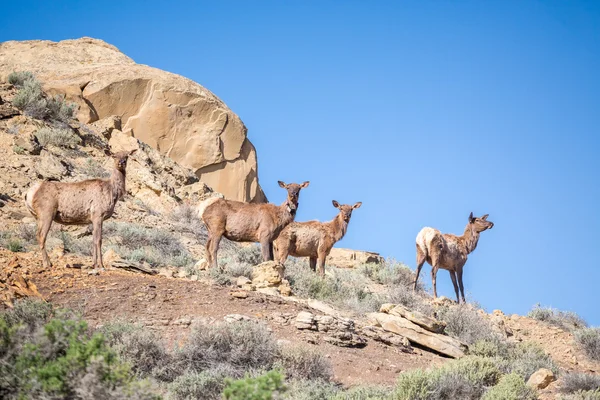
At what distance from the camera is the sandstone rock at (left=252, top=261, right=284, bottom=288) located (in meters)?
14.6

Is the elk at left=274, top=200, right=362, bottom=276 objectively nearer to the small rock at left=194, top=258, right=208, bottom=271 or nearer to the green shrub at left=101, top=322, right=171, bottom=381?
the small rock at left=194, top=258, right=208, bottom=271

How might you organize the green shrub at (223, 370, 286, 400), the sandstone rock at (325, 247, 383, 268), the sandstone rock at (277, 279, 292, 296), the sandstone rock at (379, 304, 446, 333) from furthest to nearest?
the sandstone rock at (325, 247, 383, 268) → the sandstone rock at (277, 279, 292, 296) → the sandstone rock at (379, 304, 446, 333) → the green shrub at (223, 370, 286, 400)

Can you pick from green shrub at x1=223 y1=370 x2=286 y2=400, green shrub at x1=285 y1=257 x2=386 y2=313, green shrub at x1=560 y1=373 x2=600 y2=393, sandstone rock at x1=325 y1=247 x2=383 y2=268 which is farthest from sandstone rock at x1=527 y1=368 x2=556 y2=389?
sandstone rock at x1=325 y1=247 x2=383 y2=268

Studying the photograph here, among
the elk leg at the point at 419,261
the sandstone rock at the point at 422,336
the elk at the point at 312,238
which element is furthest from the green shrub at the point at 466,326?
the elk leg at the point at 419,261

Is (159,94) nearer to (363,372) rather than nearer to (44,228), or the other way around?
(44,228)

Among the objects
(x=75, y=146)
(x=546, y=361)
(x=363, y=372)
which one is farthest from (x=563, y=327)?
(x=75, y=146)

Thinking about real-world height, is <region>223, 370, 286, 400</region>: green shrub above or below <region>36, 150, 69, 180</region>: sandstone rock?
below

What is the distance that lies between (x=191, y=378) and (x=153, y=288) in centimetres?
389

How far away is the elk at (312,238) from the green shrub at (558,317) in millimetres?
6303

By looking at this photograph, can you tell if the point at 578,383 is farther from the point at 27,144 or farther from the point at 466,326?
the point at 27,144

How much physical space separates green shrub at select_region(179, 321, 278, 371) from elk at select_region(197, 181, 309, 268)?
23.3ft

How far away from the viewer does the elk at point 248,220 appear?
699 inches

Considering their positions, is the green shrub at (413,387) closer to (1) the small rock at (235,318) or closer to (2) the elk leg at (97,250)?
(1) the small rock at (235,318)

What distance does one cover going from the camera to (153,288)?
12641 mm
